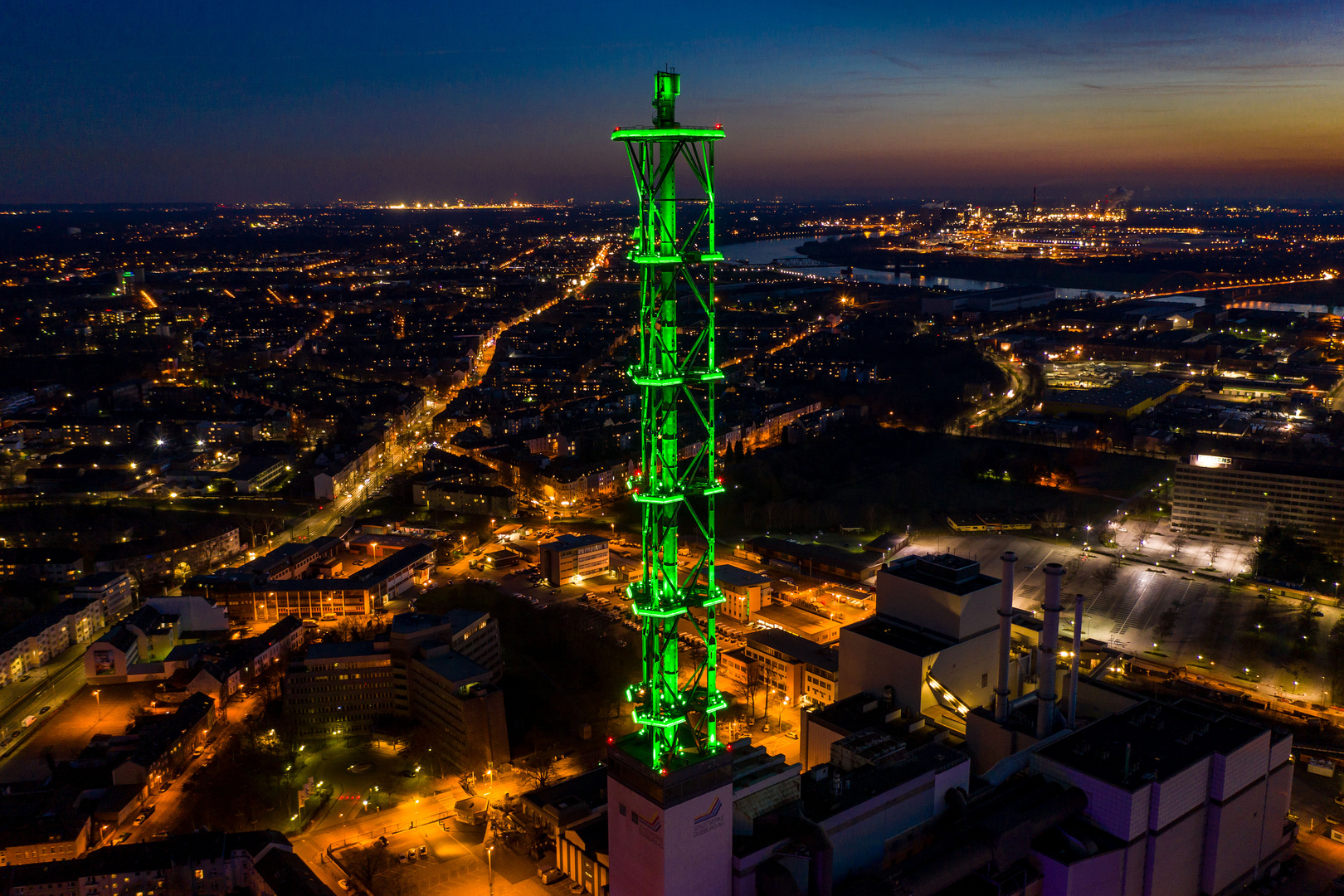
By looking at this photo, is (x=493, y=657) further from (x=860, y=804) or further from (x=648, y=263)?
(x=648, y=263)

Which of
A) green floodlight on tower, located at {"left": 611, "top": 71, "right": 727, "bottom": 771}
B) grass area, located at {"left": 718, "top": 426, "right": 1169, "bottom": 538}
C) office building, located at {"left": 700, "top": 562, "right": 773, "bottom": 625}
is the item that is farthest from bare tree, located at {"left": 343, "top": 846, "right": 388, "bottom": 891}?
grass area, located at {"left": 718, "top": 426, "right": 1169, "bottom": 538}

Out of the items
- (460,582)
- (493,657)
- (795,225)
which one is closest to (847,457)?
(460,582)

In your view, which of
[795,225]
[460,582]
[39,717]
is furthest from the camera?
[795,225]

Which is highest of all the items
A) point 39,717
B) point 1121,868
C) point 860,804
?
point 860,804

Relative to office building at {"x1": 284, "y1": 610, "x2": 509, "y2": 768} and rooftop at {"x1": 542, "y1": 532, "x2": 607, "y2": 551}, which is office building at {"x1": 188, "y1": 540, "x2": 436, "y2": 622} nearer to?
rooftop at {"x1": 542, "y1": 532, "x2": 607, "y2": 551}

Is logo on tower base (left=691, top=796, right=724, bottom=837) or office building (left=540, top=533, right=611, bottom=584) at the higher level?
logo on tower base (left=691, top=796, right=724, bottom=837)

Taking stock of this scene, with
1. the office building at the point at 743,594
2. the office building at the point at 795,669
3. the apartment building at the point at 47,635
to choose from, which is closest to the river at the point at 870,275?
the office building at the point at 743,594

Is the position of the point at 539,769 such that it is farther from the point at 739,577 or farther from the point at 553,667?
the point at 739,577
